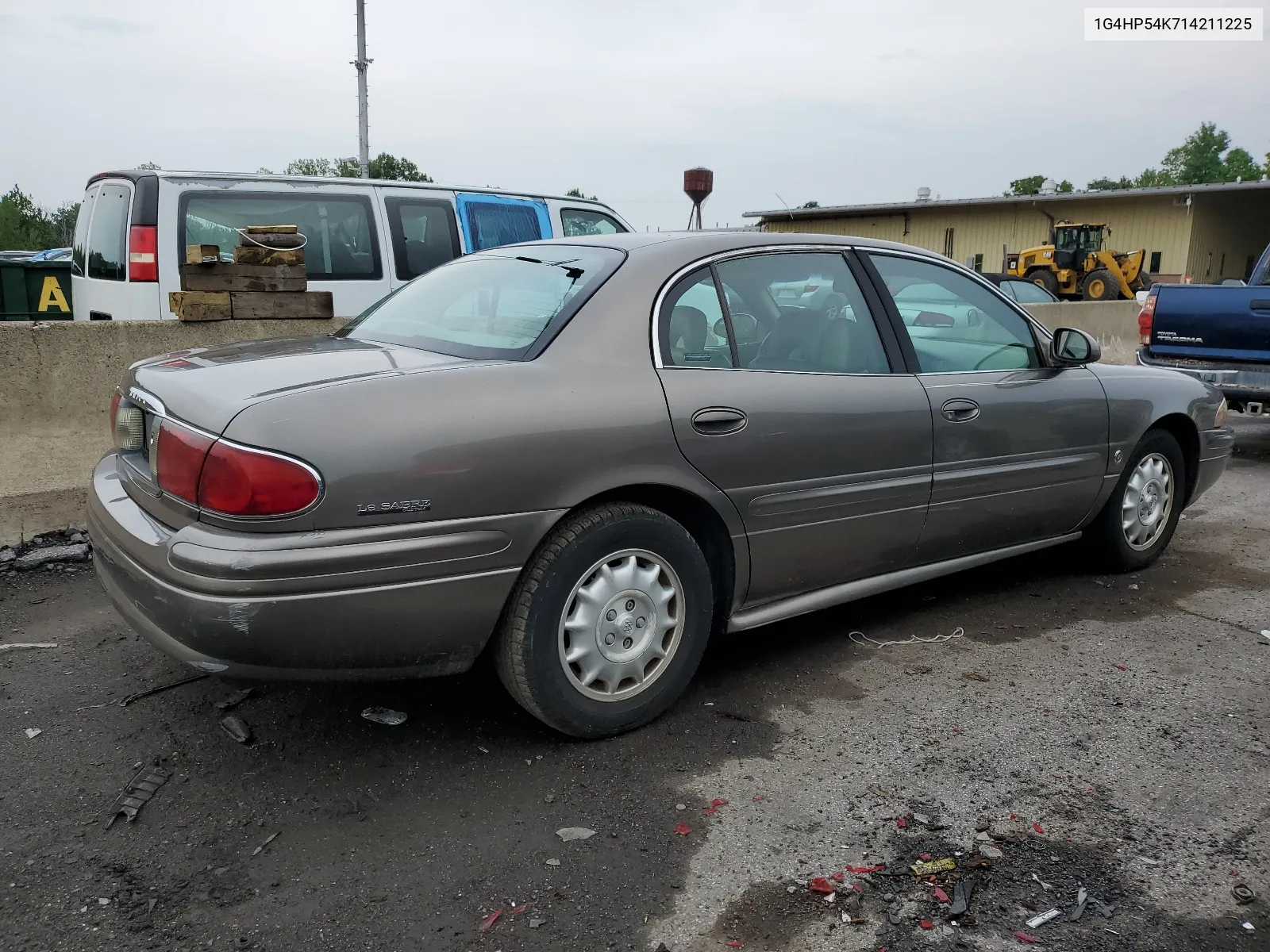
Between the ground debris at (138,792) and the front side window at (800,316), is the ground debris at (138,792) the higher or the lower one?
the lower one

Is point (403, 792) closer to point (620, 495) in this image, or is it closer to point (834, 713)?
point (620, 495)

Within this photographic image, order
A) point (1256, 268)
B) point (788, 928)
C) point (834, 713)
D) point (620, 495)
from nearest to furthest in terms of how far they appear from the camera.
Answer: point (788, 928), point (620, 495), point (834, 713), point (1256, 268)

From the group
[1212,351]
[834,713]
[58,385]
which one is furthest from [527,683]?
[1212,351]

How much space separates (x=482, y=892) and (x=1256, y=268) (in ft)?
29.5

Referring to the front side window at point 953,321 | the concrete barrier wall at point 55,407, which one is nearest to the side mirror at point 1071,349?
the front side window at point 953,321

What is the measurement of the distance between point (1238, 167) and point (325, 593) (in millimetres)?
116148

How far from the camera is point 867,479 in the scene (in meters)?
3.70

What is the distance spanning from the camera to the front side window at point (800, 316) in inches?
139

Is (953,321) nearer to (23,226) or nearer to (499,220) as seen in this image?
(499,220)

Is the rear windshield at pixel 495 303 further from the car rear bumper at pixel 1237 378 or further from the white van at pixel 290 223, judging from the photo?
the car rear bumper at pixel 1237 378

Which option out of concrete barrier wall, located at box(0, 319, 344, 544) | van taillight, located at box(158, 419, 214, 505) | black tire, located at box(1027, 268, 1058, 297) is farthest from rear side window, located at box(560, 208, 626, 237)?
black tire, located at box(1027, 268, 1058, 297)

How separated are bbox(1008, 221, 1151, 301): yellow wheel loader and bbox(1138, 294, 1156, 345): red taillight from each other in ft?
67.7

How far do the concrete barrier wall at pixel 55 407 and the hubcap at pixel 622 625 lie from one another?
132 inches

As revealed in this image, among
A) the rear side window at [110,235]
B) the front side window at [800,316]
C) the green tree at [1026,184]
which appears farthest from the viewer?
the green tree at [1026,184]
